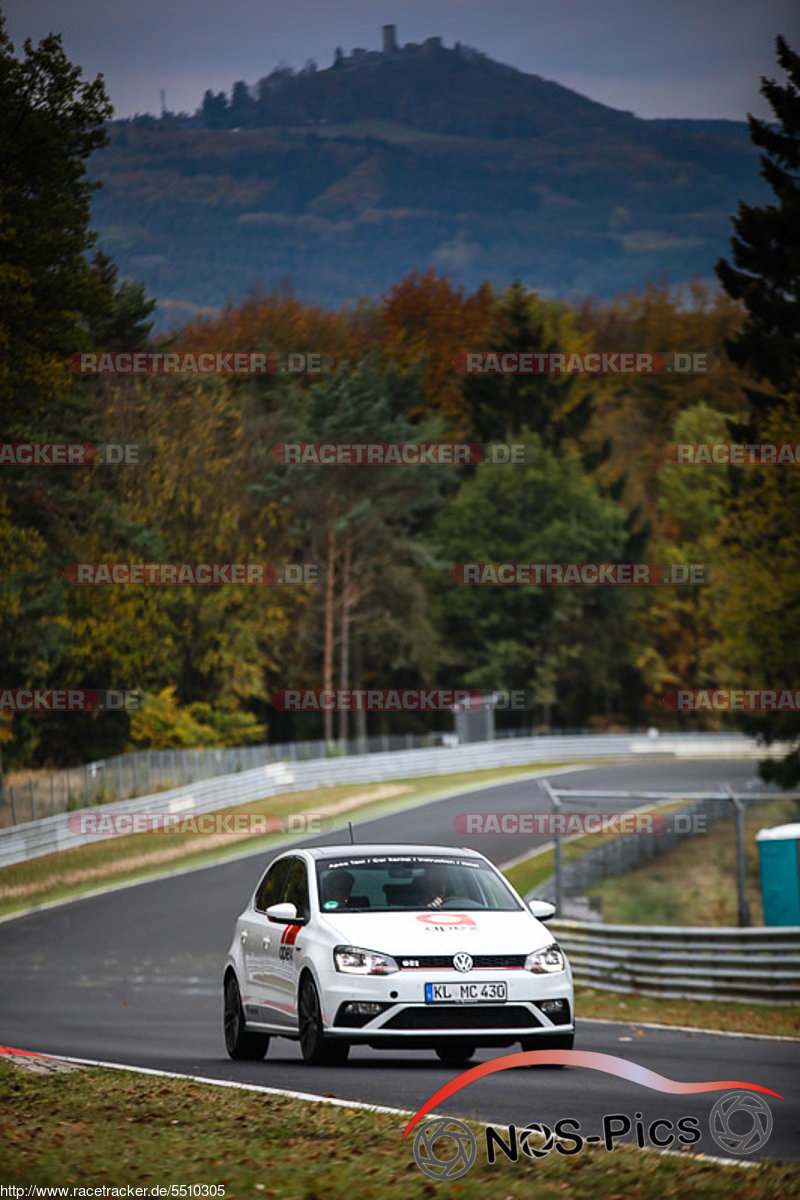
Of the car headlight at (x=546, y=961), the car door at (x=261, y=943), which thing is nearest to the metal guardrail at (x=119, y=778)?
the car door at (x=261, y=943)

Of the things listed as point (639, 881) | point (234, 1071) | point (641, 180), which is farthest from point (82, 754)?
point (641, 180)

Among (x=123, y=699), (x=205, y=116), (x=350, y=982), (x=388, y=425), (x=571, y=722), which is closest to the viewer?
(x=350, y=982)

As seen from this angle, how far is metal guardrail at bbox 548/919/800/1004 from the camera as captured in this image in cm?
2209

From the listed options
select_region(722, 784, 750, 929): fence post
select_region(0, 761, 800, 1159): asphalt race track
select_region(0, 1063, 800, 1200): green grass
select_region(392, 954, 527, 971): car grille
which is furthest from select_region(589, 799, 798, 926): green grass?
select_region(0, 1063, 800, 1200): green grass

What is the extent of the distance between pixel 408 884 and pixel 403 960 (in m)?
1.10

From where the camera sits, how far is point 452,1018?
1209 centimetres

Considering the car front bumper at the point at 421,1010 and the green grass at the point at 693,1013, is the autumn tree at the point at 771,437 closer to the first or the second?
the green grass at the point at 693,1013

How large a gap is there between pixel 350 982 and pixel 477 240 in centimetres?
17935

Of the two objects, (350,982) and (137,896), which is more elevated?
(350,982)

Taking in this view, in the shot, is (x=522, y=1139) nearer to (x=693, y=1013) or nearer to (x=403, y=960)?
(x=403, y=960)

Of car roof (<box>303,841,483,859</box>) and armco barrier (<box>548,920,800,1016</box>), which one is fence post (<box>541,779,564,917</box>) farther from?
car roof (<box>303,841,483,859</box>)

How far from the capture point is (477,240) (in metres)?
187

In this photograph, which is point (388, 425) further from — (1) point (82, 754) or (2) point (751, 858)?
(2) point (751, 858)

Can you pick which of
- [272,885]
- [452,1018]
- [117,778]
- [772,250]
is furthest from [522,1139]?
[772,250]
